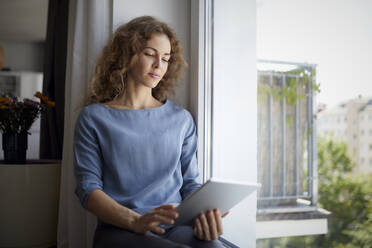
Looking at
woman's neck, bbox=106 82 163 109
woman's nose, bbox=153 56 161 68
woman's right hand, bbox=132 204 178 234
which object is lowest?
woman's right hand, bbox=132 204 178 234

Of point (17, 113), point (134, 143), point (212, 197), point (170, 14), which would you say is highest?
A: point (170, 14)

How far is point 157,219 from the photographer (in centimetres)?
88

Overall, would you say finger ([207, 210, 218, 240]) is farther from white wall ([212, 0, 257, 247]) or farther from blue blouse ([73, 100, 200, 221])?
white wall ([212, 0, 257, 247])

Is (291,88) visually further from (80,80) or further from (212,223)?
(80,80)

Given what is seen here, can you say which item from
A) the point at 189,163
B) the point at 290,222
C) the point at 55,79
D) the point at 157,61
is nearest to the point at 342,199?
the point at 290,222

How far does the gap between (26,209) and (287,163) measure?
134 cm

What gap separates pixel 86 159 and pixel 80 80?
535 mm

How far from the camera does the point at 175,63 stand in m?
1.31

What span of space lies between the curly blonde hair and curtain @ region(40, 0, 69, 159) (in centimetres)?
102

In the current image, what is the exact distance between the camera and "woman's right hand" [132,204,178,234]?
0.87m

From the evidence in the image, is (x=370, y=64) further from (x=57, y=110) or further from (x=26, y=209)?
(x=57, y=110)

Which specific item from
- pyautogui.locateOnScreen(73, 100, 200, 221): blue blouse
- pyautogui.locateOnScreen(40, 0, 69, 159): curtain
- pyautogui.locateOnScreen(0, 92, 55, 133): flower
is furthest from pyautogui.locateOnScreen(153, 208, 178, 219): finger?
pyautogui.locateOnScreen(40, 0, 69, 159): curtain

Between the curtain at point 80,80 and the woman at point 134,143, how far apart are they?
0.20m

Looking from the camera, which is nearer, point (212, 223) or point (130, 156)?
point (212, 223)
